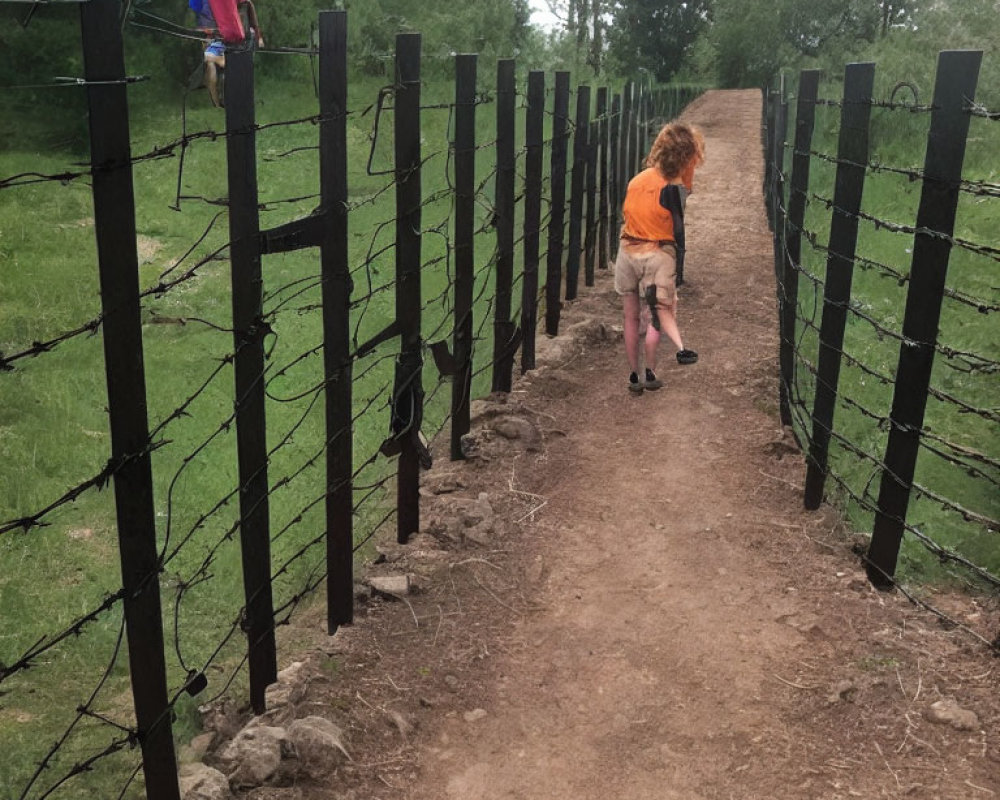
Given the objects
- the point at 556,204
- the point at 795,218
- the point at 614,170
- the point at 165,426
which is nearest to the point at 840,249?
the point at 795,218

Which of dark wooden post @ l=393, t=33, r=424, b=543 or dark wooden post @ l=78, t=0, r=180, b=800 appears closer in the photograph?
dark wooden post @ l=78, t=0, r=180, b=800

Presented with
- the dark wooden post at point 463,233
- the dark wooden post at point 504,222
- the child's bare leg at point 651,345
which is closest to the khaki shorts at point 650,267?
the child's bare leg at point 651,345

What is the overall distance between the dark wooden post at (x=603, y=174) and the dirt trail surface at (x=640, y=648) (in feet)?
15.9

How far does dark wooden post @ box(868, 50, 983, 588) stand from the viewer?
429cm

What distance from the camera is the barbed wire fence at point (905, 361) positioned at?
4.39 m

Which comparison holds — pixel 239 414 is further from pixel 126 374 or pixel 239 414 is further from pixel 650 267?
pixel 650 267

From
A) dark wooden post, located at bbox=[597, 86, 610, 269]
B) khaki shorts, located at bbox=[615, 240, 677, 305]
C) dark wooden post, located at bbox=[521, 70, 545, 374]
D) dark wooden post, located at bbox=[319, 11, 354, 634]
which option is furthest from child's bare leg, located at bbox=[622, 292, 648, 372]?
dark wooden post, located at bbox=[597, 86, 610, 269]

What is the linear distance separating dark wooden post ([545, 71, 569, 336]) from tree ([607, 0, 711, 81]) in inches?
1201

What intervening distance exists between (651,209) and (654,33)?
3351 centimetres

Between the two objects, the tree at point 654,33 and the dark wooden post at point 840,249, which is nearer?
the dark wooden post at point 840,249

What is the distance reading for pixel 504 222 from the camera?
6836 millimetres

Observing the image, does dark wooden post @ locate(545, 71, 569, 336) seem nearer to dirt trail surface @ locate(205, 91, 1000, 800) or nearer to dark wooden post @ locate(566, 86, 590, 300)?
dark wooden post @ locate(566, 86, 590, 300)

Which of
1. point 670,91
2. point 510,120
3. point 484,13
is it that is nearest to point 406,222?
point 510,120

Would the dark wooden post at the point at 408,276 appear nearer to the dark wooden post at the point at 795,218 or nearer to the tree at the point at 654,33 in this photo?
the dark wooden post at the point at 795,218
